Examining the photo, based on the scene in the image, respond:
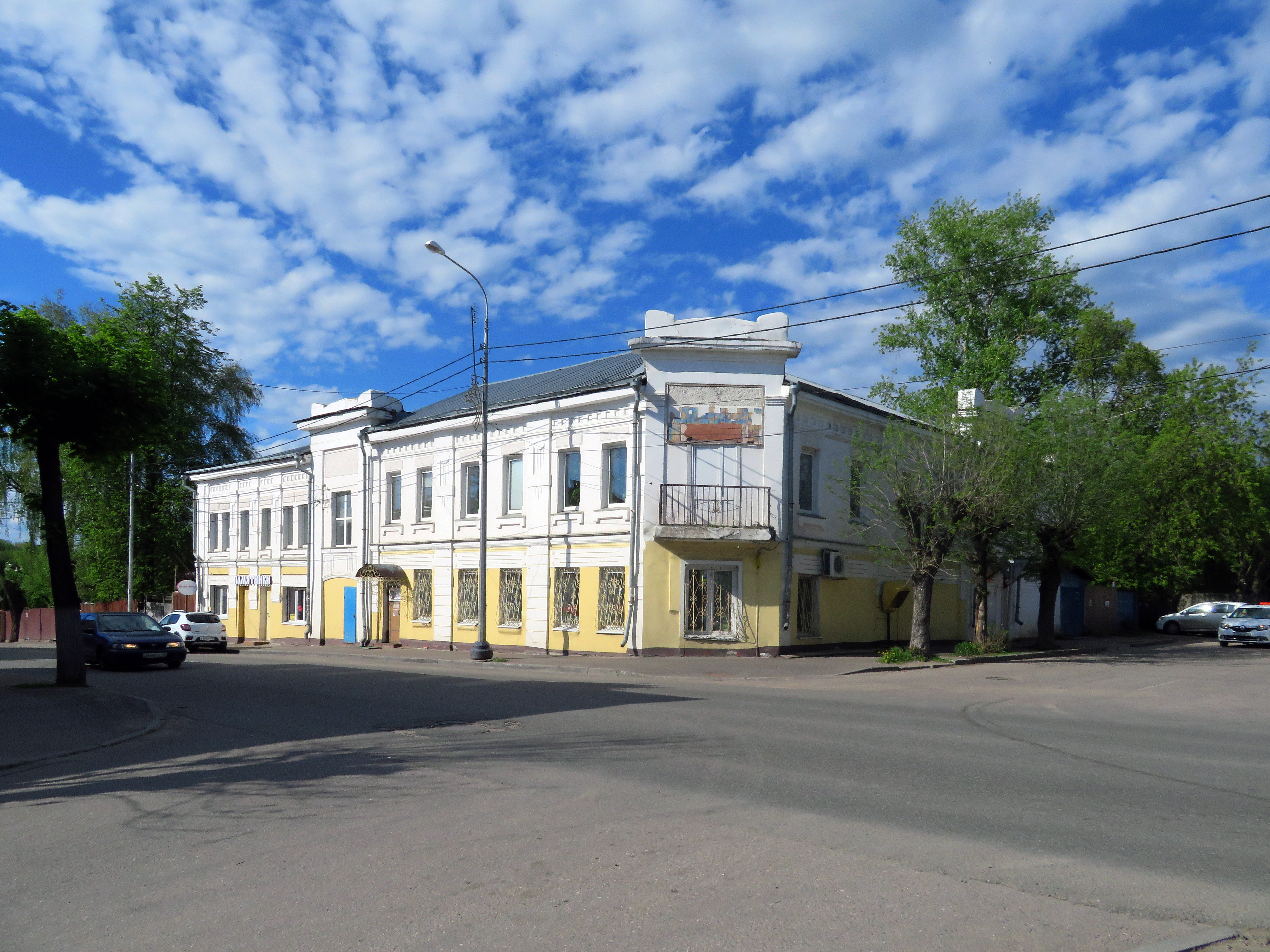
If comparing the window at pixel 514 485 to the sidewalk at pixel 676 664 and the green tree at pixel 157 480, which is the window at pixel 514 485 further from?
the green tree at pixel 157 480

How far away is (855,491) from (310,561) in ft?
70.8

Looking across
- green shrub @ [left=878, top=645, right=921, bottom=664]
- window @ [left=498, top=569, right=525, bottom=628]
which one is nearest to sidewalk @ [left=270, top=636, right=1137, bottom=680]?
green shrub @ [left=878, top=645, right=921, bottom=664]

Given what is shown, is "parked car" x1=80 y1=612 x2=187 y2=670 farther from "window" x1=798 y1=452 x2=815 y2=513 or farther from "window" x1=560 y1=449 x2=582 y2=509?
"window" x1=798 y1=452 x2=815 y2=513

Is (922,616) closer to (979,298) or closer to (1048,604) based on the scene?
(1048,604)

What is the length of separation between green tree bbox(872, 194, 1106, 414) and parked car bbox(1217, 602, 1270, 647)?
11.3m

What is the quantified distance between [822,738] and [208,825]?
6.44 m

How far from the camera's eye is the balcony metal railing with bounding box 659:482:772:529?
81.5 feet

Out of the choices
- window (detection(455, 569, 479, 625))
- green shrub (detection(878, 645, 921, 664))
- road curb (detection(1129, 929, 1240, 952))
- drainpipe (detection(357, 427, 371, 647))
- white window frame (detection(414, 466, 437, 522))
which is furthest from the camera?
drainpipe (detection(357, 427, 371, 647))

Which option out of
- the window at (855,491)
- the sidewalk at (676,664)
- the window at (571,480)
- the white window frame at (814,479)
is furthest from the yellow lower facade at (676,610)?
the window at (855,491)

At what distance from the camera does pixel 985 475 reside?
22.9 m

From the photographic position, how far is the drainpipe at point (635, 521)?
2519 centimetres

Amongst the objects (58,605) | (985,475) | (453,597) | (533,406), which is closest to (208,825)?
(58,605)

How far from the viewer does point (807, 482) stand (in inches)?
1056

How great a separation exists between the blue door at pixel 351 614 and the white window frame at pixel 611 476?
12.8 m
